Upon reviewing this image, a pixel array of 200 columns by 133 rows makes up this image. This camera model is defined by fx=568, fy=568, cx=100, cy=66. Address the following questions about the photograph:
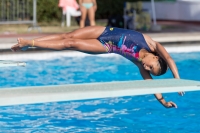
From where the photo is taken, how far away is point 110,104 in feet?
27.4

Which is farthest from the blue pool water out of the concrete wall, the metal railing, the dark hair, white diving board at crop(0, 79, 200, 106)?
the concrete wall

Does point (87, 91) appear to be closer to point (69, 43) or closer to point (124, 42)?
point (69, 43)

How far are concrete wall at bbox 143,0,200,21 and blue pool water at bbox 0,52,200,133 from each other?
8280mm

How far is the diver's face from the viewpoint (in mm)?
Answer: 6312

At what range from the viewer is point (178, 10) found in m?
19.7

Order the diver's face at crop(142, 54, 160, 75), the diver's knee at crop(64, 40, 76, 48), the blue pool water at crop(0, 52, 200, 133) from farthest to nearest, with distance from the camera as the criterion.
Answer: the blue pool water at crop(0, 52, 200, 133) → the diver's knee at crop(64, 40, 76, 48) → the diver's face at crop(142, 54, 160, 75)

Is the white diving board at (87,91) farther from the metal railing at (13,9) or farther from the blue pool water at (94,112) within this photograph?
the metal railing at (13,9)

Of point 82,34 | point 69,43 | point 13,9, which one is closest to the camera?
point 69,43

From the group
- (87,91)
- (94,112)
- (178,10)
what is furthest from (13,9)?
(87,91)

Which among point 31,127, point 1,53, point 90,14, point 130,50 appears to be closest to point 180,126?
point 130,50

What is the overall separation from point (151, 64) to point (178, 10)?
13.7 meters

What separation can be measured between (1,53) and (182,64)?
12.0ft

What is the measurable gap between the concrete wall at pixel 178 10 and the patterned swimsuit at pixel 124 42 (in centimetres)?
1123

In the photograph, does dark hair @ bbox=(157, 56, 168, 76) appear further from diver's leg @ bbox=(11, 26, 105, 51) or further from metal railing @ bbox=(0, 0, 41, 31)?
metal railing @ bbox=(0, 0, 41, 31)
